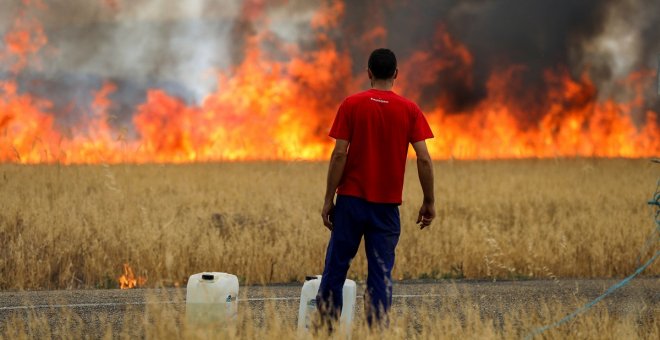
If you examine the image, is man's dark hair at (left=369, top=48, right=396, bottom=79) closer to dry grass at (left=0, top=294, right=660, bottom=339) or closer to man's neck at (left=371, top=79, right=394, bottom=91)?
man's neck at (left=371, top=79, right=394, bottom=91)

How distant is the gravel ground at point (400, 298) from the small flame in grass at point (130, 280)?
93cm

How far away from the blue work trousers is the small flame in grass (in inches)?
249

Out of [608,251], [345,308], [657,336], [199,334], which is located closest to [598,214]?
[608,251]

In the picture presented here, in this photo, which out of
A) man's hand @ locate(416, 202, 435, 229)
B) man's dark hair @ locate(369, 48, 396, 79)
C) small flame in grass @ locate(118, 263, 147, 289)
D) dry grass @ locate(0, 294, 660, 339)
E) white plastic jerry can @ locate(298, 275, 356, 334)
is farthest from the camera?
small flame in grass @ locate(118, 263, 147, 289)

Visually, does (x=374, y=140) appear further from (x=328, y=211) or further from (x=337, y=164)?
(x=328, y=211)

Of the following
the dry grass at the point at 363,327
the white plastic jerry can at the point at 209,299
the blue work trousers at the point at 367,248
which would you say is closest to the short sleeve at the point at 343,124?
the blue work trousers at the point at 367,248

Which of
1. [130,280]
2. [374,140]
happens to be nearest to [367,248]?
[374,140]

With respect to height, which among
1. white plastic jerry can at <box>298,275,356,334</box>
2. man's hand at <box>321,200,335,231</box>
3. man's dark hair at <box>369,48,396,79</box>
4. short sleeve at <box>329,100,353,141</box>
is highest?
man's dark hair at <box>369,48,396,79</box>

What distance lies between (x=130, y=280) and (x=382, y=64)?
23.6 feet

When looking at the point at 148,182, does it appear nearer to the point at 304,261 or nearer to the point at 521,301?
the point at 304,261

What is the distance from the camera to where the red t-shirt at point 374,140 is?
7488mm

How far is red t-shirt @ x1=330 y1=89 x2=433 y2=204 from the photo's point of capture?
7.49 m

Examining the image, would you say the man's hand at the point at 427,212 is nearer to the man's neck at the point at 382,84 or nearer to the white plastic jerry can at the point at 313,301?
the white plastic jerry can at the point at 313,301

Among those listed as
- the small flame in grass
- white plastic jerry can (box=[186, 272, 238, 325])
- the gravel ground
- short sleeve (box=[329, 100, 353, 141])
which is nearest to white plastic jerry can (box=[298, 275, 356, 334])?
white plastic jerry can (box=[186, 272, 238, 325])
